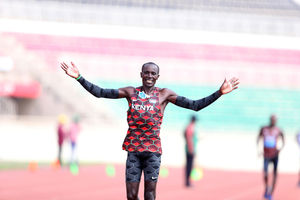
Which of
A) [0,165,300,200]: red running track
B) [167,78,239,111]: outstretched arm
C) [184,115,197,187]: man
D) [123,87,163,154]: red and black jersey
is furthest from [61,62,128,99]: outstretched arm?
[184,115,197,187]: man

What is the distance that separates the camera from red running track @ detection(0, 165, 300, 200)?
1397 centimetres

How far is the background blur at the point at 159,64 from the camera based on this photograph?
32312 millimetres

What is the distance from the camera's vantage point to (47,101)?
41094 mm

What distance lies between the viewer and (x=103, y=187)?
54.1 feet

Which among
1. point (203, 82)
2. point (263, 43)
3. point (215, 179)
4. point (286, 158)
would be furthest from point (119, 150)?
point (263, 43)

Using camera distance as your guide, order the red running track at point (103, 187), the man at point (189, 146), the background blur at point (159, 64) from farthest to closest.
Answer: the background blur at point (159, 64)
the man at point (189, 146)
the red running track at point (103, 187)

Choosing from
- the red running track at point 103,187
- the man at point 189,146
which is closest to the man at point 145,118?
the red running track at point 103,187

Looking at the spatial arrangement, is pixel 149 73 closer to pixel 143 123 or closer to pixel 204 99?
pixel 143 123

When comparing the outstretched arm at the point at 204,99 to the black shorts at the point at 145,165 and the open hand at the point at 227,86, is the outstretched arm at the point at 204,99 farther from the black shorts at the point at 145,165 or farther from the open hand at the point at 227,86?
the black shorts at the point at 145,165

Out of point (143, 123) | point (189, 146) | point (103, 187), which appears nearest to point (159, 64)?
point (189, 146)

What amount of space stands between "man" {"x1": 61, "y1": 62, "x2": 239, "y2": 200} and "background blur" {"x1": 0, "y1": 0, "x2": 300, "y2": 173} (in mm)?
23240

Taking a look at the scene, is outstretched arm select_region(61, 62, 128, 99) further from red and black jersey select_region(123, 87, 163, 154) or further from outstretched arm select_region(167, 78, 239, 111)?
outstretched arm select_region(167, 78, 239, 111)

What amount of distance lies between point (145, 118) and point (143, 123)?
0.06 metres

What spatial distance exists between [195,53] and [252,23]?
741 centimetres
